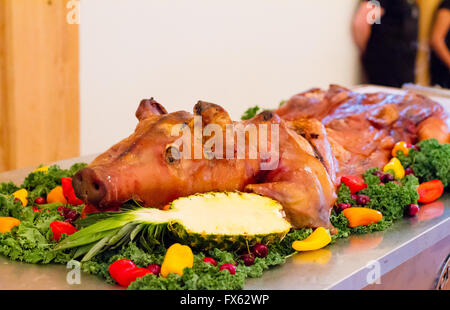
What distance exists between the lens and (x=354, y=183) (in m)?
3.01

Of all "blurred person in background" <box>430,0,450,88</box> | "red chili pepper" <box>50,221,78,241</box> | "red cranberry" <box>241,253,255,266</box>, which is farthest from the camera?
"blurred person in background" <box>430,0,450,88</box>

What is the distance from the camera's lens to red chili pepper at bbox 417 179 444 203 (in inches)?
123

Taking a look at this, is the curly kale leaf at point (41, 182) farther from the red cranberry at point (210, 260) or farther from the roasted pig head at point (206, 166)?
the red cranberry at point (210, 260)

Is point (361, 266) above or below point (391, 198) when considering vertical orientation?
below

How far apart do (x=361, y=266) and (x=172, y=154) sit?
2.67 feet

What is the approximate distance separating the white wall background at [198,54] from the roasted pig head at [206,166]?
3204 mm

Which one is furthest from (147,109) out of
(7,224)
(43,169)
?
(43,169)

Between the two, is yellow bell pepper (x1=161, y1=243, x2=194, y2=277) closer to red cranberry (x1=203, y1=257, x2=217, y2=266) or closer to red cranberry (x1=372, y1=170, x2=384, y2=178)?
red cranberry (x1=203, y1=257, x2=217, y2=266)

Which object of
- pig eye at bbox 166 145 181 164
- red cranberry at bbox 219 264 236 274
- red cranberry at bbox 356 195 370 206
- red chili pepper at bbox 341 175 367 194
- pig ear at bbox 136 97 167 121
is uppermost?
pig ear at bbox 136 97 167 121

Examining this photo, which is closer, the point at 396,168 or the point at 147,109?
the point at 147,109

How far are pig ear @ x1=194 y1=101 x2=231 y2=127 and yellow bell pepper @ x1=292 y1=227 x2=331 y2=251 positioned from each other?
55 centimetres

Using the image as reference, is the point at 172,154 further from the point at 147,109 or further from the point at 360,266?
the point at 360,266

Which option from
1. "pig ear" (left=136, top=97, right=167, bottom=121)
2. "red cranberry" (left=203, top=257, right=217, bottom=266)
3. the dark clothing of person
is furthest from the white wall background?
"red cranberry" (left=203, top=257, right=217, bottom=266)
